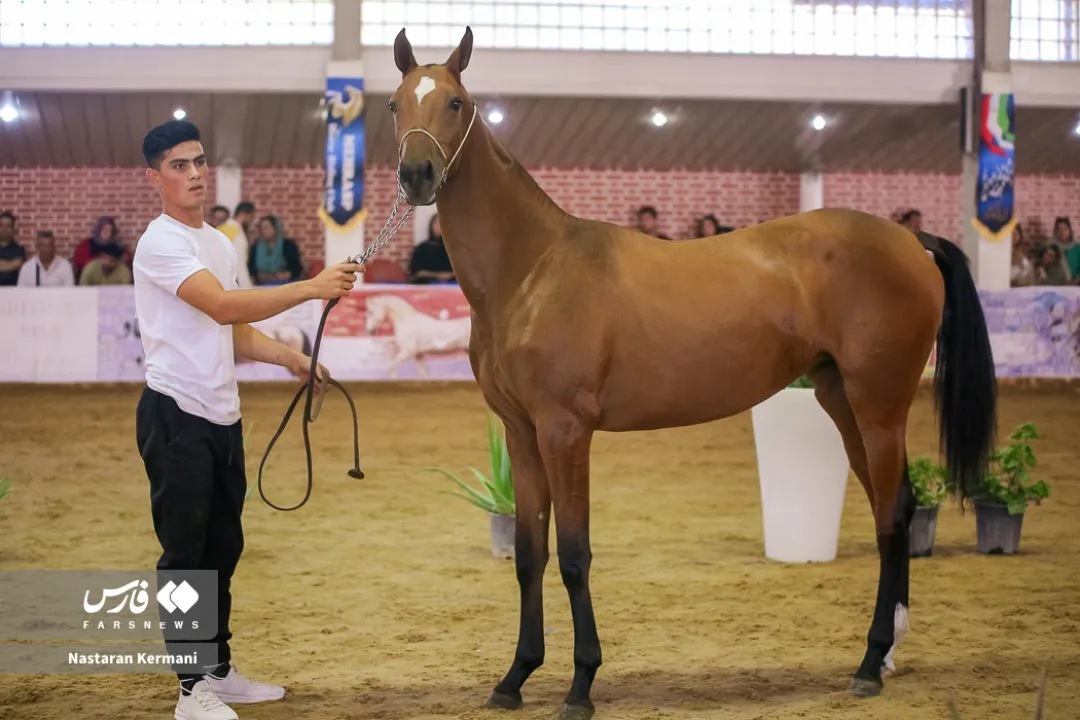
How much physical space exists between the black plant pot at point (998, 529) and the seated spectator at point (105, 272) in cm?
1022

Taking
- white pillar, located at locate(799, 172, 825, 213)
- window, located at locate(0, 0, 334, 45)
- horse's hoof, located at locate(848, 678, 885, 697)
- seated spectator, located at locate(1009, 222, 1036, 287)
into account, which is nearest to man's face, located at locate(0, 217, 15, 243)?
window, located at locate(0, 0, 334, 45)

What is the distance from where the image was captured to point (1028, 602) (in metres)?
4.84

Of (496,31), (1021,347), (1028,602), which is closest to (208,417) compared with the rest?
(1028,602)

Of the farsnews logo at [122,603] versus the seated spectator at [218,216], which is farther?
the seated spectator at [218,216]

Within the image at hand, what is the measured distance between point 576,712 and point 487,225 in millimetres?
1556

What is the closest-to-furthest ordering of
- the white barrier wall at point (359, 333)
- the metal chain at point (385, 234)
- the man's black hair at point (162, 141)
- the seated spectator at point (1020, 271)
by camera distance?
the man's black hair at point (162, 141)
the metal chain at point (385, 234)
the white barrier wall at point (359, 333)
the seated spectator at point (1020, 271)

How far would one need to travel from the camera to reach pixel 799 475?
18.3ft

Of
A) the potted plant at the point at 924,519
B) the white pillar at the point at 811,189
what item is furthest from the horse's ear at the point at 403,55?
the white pillar at the point at 811,189

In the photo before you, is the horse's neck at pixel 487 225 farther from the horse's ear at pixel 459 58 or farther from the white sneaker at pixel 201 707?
the white sneaker at pixel 201 707

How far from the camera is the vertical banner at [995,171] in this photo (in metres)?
14.4

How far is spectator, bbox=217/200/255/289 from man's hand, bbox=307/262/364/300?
10282 millimetres

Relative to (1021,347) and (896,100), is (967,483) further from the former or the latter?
(896,100)

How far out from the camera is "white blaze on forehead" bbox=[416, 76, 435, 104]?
137 inches

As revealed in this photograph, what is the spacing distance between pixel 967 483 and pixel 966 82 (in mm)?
12010
